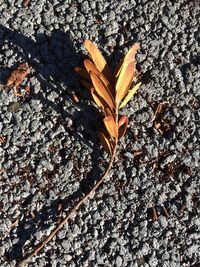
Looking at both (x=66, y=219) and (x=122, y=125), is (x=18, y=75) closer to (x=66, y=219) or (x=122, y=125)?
(x=122, y=125)

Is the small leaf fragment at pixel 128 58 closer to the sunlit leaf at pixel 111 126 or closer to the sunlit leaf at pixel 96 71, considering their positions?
the sunlit leaf at pixel 96 71

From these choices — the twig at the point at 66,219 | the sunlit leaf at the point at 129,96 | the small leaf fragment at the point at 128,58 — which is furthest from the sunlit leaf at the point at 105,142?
the small leaf fragment at the point at 128,58

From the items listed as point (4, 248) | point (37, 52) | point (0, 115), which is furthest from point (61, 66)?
point (4, 248)

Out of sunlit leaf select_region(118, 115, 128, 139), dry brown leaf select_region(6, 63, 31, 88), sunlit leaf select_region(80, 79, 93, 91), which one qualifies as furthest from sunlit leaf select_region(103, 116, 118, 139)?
dry brown leaf select_region(6, 63, 31, 88)

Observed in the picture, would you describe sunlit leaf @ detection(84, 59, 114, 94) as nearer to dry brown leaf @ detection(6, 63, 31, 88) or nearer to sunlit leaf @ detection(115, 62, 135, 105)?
sunlit leaf @ detection(115, 62, 135, 105)

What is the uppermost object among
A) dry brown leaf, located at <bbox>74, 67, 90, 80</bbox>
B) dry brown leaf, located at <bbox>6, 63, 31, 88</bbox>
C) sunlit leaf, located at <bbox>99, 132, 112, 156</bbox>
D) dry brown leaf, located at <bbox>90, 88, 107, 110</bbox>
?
dry brown leaf, located at <bbox>6, 63, 31, 88</bbox>

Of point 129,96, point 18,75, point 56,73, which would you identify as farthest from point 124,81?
point 18,75
